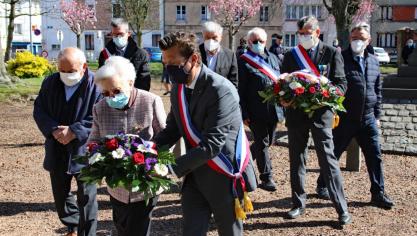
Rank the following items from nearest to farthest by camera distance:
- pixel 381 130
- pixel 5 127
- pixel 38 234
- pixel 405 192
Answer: pixel 38 234, pixel 405 192, pixel 381 130, pixel 5 127

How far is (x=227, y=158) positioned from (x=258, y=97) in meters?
3.51

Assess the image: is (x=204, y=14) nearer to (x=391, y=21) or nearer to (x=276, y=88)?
(x=391, y=21)

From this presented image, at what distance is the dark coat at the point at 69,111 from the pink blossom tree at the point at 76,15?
173 feet

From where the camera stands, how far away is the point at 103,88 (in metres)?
4.11

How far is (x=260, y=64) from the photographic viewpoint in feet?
23.7

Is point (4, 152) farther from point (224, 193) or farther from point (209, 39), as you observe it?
point (224, 193)

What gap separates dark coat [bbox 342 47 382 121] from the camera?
6426mm

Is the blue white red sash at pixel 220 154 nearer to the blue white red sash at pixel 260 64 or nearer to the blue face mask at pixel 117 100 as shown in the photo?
the blue face mask at pixel 117 100

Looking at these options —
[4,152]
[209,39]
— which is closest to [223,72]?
[209,39]

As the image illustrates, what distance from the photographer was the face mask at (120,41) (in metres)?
7.16

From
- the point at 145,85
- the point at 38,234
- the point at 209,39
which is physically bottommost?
the point at 38,234

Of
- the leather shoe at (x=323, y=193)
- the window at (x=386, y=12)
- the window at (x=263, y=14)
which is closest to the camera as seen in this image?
the leather shoe at (x=323, y=193)

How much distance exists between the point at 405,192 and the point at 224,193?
4.21 m

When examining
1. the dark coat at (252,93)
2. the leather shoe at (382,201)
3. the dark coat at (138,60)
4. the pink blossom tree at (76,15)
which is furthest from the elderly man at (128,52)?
the pink blossom tree at (76,15)
